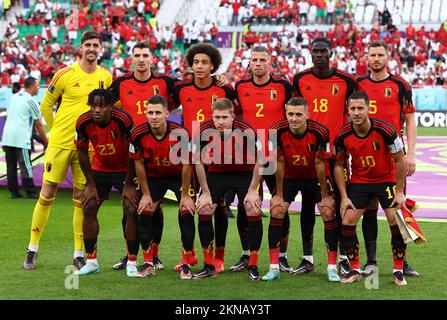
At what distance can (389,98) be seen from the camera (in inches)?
328

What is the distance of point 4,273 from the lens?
805 centimetres

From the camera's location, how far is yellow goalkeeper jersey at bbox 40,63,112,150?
859cm

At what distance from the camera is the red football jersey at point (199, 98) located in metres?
8.54

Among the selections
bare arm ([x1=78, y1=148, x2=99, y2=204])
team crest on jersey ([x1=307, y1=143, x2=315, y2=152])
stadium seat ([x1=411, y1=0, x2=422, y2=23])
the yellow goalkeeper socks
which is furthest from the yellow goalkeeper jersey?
stadium seat ([x1=411, y1=0, x2=422, y2=23])

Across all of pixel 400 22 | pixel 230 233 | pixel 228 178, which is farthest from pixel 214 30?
pixel 228 178

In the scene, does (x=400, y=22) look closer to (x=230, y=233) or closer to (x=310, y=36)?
(x=310, y=36)

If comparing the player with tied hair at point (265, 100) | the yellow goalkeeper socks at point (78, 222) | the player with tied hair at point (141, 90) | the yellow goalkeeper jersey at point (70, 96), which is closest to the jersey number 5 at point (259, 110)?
the player with tied hair at point (265, 100)

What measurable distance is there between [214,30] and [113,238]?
26003 mm

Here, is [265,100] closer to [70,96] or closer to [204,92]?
[204,92]

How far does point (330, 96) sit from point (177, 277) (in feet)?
7.21

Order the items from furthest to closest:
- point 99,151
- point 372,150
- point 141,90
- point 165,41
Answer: point 165,41
point 141,90
point 99,151
point 372,150

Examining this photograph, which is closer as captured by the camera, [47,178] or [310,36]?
[47,178]

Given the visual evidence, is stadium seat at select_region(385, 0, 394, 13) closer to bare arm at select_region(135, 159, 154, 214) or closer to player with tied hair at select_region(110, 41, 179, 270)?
player with tied hair at select_region(110, 41, 179, 270)

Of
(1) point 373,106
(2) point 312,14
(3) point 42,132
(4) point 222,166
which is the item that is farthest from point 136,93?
(2) point 312,14
